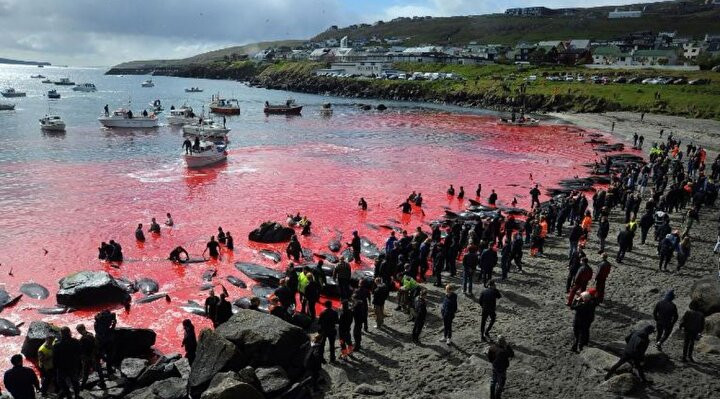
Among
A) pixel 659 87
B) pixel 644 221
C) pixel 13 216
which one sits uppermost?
pixel 659 87

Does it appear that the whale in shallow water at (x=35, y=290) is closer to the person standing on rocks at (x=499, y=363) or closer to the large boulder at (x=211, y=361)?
the large boulder at (x=211, y=361)

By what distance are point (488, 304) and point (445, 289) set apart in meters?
4.31

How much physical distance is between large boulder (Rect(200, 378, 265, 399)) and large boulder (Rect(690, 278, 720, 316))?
14.2 meters

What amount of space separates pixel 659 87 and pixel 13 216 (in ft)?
345

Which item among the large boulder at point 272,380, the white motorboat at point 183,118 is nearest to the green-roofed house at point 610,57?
the white motorboat at point 183,118

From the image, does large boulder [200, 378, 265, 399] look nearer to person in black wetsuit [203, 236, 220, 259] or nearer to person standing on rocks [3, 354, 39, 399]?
person standing on rocks [3, 354, 39, 399]

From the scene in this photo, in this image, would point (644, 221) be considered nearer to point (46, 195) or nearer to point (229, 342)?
point (229, 342)

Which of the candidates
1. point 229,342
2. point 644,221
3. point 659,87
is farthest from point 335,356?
point 659,87

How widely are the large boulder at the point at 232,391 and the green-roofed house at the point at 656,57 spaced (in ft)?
565

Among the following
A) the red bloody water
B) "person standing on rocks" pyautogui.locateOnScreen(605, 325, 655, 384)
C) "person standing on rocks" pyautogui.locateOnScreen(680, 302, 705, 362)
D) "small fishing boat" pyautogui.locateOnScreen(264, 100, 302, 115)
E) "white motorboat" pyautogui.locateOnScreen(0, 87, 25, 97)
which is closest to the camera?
"person standing on rocks" pyautogui.locateOnScreen(605, 325, 655, 384)

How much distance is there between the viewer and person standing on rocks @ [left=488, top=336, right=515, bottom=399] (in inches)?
473

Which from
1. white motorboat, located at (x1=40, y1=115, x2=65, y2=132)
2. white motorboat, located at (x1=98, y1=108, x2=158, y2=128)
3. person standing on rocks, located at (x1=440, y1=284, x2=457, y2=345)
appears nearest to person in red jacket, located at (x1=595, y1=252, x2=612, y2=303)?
person standing on rocks, located at (x1=440, y1=284, x2=457, y2=345)

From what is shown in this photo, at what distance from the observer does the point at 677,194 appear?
97.7ft

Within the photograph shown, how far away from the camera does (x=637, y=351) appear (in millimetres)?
12680
